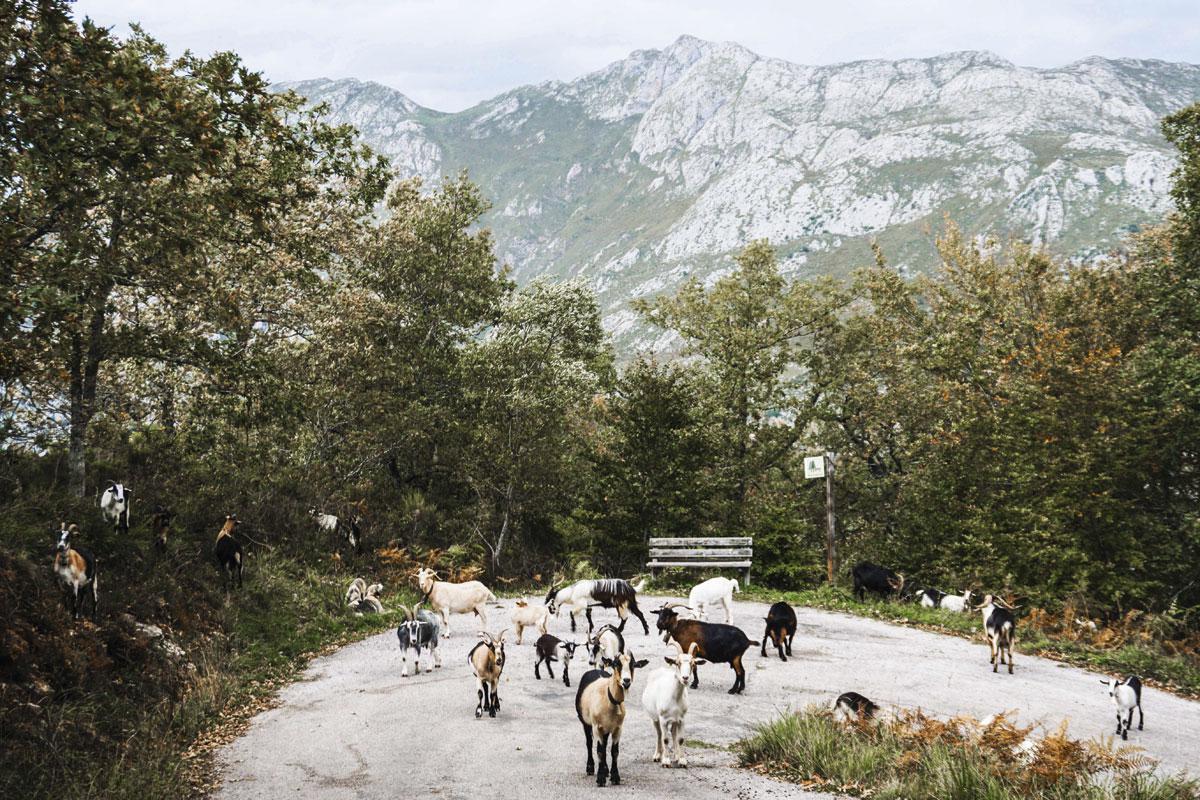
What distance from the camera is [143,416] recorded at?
810 inches

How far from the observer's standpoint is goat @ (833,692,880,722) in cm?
993

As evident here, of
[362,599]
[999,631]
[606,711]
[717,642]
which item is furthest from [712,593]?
[606,711]

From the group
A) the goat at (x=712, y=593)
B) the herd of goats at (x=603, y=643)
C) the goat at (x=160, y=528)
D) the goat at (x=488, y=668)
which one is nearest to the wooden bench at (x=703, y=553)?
the herd of goats at (x=603, y=643)

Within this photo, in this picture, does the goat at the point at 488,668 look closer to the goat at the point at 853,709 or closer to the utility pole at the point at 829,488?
the goat at the point at 853,709

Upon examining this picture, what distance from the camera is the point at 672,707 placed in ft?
28.4

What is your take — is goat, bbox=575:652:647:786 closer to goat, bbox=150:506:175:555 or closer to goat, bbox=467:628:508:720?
goat, bbox=467:628:508:720

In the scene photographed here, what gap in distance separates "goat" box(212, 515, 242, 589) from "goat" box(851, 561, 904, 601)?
16.8 metres

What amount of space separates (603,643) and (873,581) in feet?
47.7

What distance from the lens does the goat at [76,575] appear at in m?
11.3

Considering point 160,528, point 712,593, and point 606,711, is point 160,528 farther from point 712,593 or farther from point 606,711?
point 606,711

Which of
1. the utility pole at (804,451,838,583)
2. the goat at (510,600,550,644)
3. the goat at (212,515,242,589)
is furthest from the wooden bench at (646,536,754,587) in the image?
the goat at (212,515,242,589)

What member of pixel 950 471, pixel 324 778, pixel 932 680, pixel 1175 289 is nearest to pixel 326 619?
pixel 324 778

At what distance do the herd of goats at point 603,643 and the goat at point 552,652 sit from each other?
2 cm

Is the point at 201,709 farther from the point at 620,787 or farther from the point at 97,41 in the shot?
the point at 97,41
